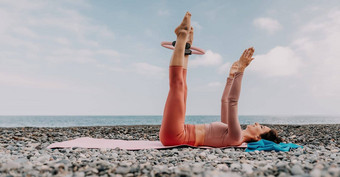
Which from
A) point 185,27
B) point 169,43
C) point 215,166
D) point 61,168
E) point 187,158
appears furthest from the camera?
point 169,43

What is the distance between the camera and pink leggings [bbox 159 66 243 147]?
15.6 feet

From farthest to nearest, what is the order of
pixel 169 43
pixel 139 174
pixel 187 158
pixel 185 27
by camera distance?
1. pixel 169 43
2. pixel 185 27
3. pixel 187 158
4. pixel 139 174

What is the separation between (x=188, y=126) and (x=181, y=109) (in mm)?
744

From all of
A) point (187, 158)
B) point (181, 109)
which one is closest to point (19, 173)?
point (187, 158)

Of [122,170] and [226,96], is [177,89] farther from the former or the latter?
[122,170]

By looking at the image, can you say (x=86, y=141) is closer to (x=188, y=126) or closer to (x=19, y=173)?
(x=188, y=126)

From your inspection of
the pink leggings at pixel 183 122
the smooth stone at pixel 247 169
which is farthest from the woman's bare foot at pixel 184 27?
the smooth stone at pixel 247 169

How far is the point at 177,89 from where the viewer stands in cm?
480

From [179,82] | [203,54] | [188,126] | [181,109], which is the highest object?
[203,54]

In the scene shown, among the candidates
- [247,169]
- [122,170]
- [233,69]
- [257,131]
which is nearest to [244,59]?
[233,69]

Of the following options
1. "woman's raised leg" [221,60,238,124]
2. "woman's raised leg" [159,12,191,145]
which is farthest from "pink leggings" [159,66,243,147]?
"woman's raised leg" [221,60,238,124]

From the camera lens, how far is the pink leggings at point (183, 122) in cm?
475

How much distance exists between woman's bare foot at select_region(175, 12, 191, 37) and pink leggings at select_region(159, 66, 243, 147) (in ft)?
2.01

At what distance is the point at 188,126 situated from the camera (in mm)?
5504
